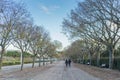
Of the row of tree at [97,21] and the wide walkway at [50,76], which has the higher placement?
the row of tree at [97,21]

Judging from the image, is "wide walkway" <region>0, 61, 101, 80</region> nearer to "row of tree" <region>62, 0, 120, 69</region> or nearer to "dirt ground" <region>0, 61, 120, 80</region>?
"dirt ground" <region>0, 61, 120, 80</region>

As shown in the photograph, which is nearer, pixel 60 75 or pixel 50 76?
pixel 50 76

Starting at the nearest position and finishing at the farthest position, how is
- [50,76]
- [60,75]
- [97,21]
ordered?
[50,76]
[60,75]
[97,21]

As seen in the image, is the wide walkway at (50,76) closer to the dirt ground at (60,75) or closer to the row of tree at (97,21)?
the dirt ground at (60,75)

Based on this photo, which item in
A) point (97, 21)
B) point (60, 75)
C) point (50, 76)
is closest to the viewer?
point (50, 76)

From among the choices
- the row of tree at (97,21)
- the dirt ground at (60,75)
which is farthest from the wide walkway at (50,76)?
the row of tree at (97,21)

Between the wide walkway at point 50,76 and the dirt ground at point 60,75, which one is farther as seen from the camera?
the dirt ground at point 60,75

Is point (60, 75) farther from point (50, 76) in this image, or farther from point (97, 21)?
point (97, 21)

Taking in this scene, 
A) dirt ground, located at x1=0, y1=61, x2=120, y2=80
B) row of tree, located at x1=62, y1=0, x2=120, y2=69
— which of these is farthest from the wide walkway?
row of tree, located at x1=62, y1=0, x2=120, y2=69

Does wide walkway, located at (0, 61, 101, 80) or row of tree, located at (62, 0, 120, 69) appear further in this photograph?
row of tree, located at (62, 0, 120, 69)

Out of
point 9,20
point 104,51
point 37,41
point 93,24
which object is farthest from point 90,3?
point 104,51

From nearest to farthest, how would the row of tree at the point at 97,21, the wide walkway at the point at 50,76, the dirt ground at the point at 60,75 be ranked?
the wide walkway at the point at 50,76 < the dirt ground at the point at 60,75 < the row of tree at the point at 97,21

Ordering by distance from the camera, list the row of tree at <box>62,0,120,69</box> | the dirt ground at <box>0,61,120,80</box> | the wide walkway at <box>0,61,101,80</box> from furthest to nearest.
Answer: the row of tree at <box>62,0,120,69</box> < the dirt ground at <box>0,61,120,80</box> < the wide walkway at <box>0,61,101,80</box>

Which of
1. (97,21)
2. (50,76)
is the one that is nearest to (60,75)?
(50,76)
